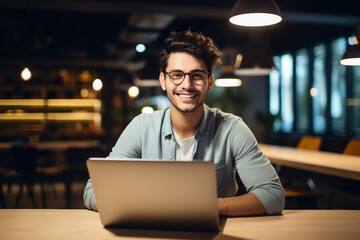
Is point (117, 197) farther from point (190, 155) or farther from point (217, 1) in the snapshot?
point (217, 1)

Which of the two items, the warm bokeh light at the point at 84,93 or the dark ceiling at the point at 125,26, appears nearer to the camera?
the dark ceiling at the point at 125,26

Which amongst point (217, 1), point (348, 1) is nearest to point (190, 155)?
point (217, 1)

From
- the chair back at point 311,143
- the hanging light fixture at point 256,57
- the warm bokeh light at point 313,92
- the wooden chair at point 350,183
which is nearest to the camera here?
the wooden chair at point 350,183

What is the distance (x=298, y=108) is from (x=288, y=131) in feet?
2.48

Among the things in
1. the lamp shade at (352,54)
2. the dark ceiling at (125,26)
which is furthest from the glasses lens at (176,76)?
the dark ceiling at (125,26)

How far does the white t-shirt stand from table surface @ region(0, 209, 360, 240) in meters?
0.53

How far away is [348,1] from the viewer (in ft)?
21.4

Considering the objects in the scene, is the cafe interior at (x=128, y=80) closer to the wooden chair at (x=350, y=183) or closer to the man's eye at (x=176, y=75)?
the wooden chair at (x=350, y=183)

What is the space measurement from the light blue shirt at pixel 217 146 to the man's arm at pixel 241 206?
11 centimetres

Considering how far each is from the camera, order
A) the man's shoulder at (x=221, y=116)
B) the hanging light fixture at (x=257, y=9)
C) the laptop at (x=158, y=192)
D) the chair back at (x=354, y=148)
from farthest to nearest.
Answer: the chair back at (x=354, y=148)
the hanging light fixture at (x=257, y=9)
the man's shoulder at (x=221, y=116)
the laptop at (x=158, y=192)

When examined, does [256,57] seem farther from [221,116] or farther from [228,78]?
[221,116]

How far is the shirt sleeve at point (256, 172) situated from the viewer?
5.12 ft

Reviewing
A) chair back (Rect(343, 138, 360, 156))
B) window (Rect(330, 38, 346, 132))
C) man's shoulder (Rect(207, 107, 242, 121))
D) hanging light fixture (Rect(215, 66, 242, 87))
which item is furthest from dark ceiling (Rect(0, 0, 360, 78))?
man's shoulder (Rect(207, 107, 242, 121))

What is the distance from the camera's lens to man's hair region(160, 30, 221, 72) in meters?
1.83
